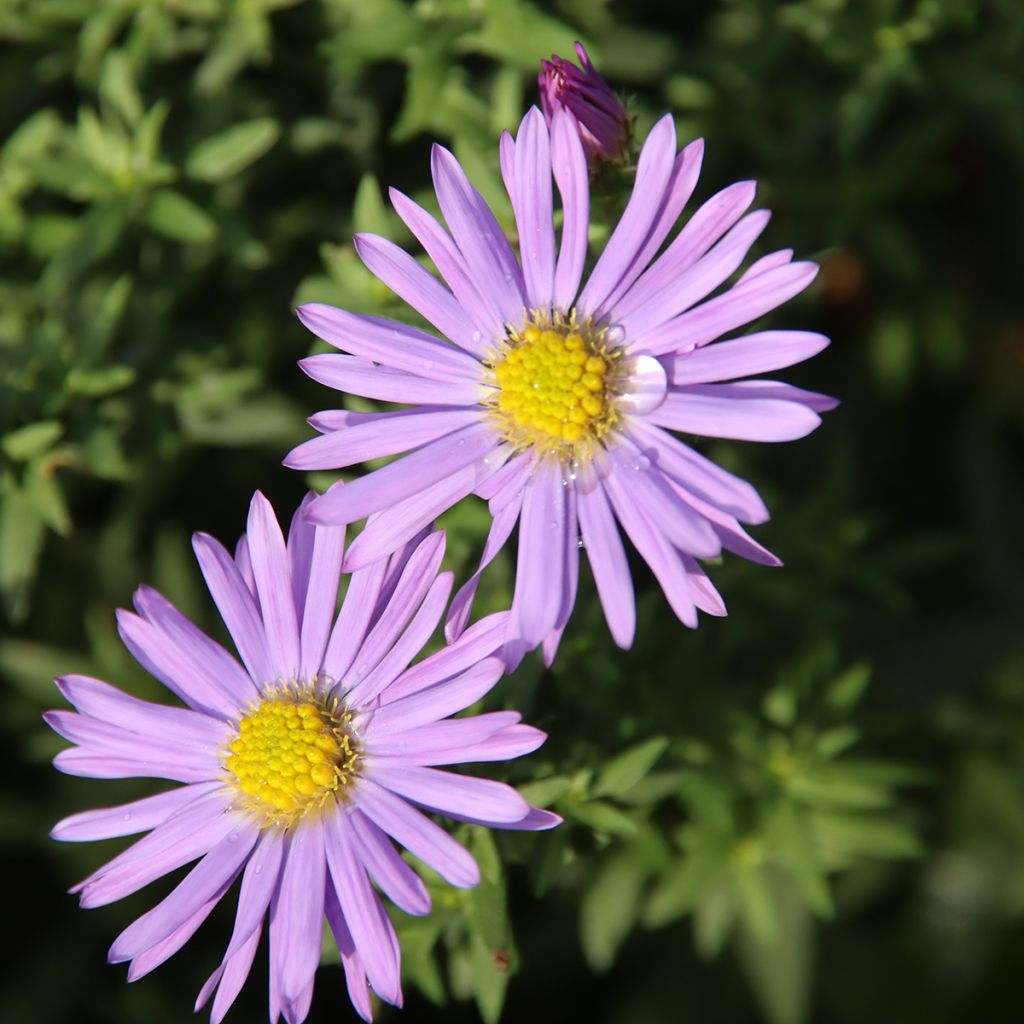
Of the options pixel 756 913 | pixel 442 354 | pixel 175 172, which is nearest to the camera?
pixel 442 354

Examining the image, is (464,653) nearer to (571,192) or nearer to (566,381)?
(566,381)

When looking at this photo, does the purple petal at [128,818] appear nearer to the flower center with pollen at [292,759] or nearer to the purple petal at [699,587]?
the flower center with pollen at [292,759]

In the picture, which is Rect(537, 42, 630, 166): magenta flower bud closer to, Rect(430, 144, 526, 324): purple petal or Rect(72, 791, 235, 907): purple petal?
Rect(430, 144, 526, 324): purple petal

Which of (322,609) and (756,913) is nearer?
(322,609)

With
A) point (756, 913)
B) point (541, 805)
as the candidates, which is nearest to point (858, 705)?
point (756, 913)

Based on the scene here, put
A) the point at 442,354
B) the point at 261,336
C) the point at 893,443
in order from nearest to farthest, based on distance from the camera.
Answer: the point at 442,354 → the point at 261,336 → the point at 893,443

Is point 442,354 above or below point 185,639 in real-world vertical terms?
above

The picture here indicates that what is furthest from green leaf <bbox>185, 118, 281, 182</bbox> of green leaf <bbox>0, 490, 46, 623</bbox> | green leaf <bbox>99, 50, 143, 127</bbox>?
green leaf <bbox>0, 490, 46, 623</bbox>

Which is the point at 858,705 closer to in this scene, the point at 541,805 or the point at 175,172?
the point at 541,805
